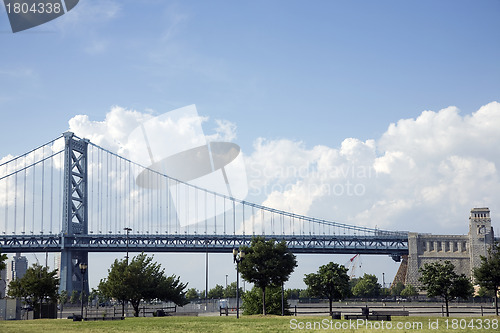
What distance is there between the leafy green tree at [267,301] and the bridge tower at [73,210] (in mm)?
87663

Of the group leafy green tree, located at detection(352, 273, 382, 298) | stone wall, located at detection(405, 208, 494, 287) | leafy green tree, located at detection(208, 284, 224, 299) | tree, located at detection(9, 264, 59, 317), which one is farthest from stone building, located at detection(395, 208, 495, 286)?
tree, located at detection(9, 264, 59, 317)

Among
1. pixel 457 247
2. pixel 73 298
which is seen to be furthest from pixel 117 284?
pixel 457 247

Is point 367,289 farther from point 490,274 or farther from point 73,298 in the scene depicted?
point 490,274

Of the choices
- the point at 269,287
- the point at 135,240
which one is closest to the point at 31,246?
the point at 135,240

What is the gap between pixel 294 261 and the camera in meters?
56.9

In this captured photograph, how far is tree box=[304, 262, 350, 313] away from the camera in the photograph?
197 ft

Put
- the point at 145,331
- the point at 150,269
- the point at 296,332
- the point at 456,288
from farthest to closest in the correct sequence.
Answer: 1. the point at 150,269
2. the point at 456,288
3. the point at 145,331
4. the point at 296,332

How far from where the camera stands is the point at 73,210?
144 m

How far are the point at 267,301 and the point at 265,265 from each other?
3.86 metres

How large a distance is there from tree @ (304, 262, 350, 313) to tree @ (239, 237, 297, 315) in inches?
192

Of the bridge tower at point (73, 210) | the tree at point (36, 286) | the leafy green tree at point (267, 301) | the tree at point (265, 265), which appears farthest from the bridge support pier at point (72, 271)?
the tree at point (265, 265)

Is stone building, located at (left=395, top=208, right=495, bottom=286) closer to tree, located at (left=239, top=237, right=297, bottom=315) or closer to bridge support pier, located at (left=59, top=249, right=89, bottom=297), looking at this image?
bridge support pier, located at (left=59, top=249, right=89, bottom=297)

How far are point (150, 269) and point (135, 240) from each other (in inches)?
3597

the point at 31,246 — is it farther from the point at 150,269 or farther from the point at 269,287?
the point at 269,287
